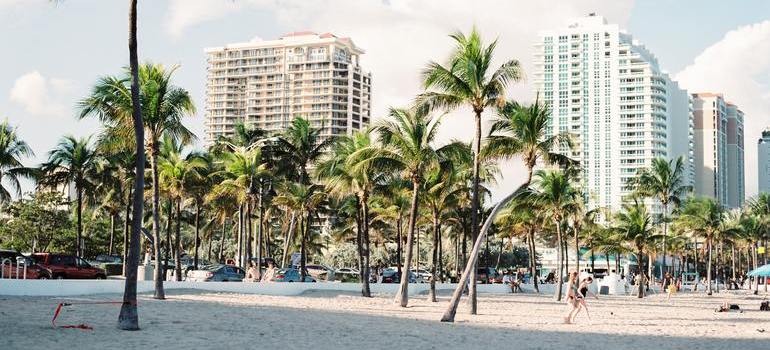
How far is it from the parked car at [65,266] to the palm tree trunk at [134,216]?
20416 millimetres

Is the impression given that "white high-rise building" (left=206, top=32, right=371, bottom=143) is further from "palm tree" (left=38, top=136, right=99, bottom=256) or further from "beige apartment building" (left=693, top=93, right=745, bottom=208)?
"palm tree" (left=38, top=136, right=99, bottom=256)

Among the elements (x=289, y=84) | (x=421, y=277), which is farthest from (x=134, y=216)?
(x=289, y=84)

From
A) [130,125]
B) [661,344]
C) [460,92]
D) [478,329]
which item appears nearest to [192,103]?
[130,125]

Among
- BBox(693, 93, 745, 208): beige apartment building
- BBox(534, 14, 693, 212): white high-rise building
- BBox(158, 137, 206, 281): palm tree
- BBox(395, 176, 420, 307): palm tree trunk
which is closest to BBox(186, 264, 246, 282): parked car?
BBox(158, 137, 206, 281): palm tree

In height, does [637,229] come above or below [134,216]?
above

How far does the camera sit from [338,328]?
2117cm

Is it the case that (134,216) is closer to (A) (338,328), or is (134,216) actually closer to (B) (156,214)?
(A) (338,328)

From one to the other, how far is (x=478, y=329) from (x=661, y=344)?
4.59 metres

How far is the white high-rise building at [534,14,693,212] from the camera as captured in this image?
169750mm

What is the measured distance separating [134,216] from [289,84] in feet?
525

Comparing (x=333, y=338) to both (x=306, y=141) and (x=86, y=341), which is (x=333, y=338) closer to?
(x=86, y=341)

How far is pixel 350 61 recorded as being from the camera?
573ft

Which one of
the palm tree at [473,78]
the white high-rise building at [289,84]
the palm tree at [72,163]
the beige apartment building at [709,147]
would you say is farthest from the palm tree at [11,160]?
the beige apartment building at [709,147]

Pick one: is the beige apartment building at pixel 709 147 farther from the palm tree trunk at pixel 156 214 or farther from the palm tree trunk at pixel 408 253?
the palm tree trunk at pixel 156 214
